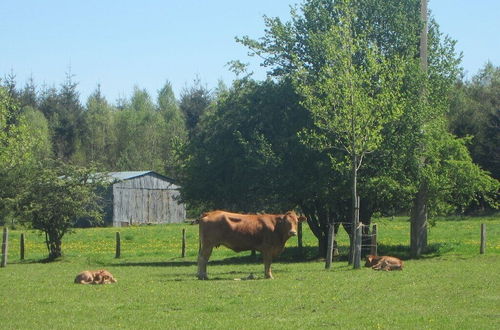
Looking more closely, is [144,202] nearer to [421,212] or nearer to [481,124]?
[481,124]

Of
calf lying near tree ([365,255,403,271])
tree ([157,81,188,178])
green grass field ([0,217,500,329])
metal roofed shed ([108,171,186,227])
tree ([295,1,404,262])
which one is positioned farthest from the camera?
tree ([157,81,188,178])

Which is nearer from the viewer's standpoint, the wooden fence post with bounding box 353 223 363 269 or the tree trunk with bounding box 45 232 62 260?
the wooden fence post with bounding box 353 223 363 269

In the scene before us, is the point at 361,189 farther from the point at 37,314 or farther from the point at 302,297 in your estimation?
the point at 37,314

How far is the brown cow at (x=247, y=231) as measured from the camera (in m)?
25.6

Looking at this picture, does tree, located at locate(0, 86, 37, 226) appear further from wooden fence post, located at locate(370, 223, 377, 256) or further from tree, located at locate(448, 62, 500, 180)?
tree, located at locate(448, 62, 500, 180)

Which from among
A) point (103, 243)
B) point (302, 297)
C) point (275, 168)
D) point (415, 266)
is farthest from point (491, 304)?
point (103, 243)

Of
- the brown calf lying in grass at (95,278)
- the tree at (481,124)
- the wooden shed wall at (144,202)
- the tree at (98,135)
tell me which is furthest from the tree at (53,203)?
the tree at (98,135)

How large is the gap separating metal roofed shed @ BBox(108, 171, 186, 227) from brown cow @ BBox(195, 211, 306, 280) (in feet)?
153

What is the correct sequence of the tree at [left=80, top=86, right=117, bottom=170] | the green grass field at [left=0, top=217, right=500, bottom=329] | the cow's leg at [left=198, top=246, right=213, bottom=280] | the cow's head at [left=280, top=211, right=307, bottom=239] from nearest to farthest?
1. the green grass field at [left=0, top=217, right=500, bottom=329]
2. the cow's leg at [left=198, top=246, right=213, bottom=280]
3. the cow's head at [left=280, top=211, right=307, bottom=239]
4. the tree at [left=80, top=86, right=117, bottom=170]

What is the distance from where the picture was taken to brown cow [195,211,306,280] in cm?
2562

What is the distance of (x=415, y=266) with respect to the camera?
28641 millimetres

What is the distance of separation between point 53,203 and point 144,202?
39017mm

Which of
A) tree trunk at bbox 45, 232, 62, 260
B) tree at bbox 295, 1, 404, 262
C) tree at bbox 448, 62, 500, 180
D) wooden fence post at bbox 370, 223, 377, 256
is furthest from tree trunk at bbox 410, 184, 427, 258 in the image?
tree at bbox 448, 62, 500, 180

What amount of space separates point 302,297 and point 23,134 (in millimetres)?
22122
